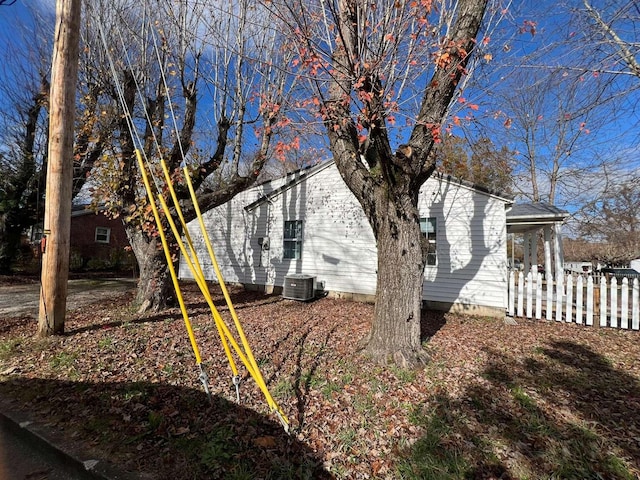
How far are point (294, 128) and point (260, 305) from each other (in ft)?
17.8

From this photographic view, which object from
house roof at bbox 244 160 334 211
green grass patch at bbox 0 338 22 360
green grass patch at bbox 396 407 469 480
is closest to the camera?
green grass patch at bbox 396 407 469 480

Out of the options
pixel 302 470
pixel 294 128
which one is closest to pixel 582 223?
pixel 294 128

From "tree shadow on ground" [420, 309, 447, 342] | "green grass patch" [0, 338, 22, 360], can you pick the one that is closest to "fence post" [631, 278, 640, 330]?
"tree shadow on ground" [420, 309, 447, 342]

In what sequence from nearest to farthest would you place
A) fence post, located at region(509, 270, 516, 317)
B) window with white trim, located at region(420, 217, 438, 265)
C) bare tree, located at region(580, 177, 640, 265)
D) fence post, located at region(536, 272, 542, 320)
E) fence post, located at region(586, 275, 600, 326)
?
fence post, located at region(586, 275, 600, 326) < fence post, located at region(536, 272, 542, 320) < fence post, located at region(509, 270, 516, 317) < window with white trim, located at region(420, 217, 438, 265) < bare tree, located at region(580, 177, 640, 265)

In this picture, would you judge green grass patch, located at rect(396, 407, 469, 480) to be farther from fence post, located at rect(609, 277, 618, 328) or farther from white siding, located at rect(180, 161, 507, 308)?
fence post, located at rect(609, 277, 618, 328)

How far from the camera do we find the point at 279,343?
4.89 metres

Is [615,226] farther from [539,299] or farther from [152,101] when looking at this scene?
[152,101]

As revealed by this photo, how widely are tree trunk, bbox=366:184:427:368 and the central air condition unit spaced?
4893 mm

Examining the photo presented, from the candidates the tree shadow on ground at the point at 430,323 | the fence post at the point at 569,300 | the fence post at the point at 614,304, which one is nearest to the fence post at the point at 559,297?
the fence post at the point at 569,300

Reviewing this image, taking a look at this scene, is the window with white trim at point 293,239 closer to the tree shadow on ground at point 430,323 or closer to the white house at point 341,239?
the white house at point 341,239

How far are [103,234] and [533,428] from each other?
81.1 ft

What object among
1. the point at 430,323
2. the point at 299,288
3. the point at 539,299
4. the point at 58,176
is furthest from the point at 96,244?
the point at 539,299

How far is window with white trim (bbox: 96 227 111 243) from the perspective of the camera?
20781 mm

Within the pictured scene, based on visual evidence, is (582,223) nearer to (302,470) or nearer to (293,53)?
(293,53)
